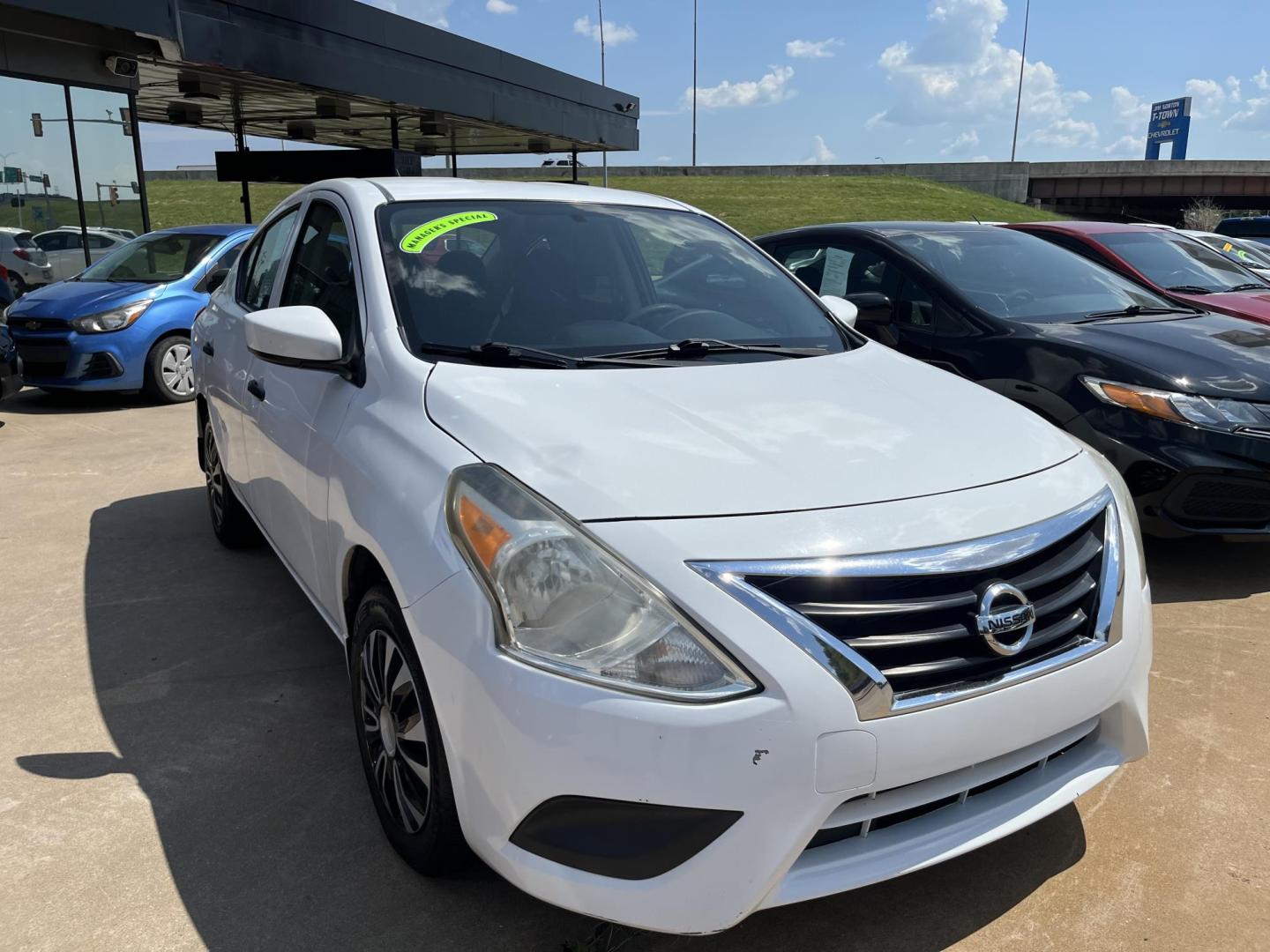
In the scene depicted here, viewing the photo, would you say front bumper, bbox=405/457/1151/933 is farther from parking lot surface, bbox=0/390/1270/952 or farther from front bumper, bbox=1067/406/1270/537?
front bumper, bbox=1067/406/1270/537

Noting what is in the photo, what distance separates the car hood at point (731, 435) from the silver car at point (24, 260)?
38.9 ft

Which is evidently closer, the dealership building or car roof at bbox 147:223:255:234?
car roof at bbox 147:223:255:234

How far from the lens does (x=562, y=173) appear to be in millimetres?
54750

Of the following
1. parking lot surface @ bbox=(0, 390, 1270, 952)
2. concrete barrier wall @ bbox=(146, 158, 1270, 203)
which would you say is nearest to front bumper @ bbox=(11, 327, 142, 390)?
parking lot surface @ bbox=(0, 390, 1270, 952)

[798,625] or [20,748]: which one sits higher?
Answer: [798,625]

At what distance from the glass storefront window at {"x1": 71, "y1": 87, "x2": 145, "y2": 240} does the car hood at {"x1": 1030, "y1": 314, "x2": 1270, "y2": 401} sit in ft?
41.8

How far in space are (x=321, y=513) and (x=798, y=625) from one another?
155cm

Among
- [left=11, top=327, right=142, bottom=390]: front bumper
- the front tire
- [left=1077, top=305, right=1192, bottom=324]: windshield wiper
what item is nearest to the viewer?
the front tire

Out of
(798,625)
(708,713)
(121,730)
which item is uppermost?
(798,625)

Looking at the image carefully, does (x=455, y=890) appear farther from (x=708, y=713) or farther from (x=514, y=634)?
(x=708, y=713)

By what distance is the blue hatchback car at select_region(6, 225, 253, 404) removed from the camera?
8.47 m

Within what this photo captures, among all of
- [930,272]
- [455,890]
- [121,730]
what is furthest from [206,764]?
[930,272]

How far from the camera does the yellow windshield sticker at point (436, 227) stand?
298 cm

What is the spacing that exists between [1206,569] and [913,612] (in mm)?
3515
